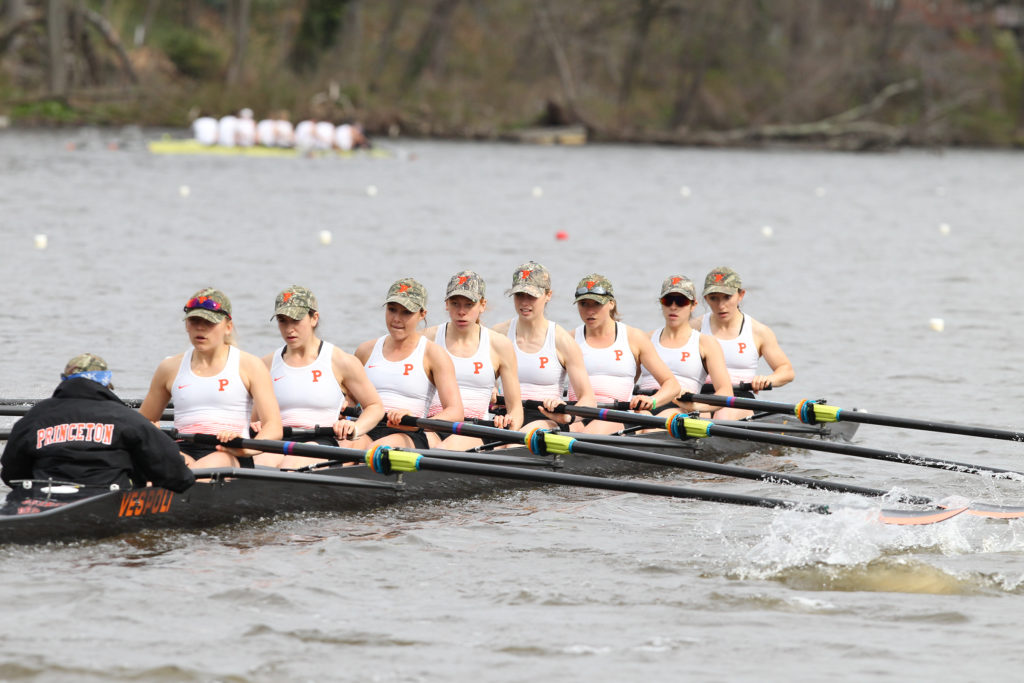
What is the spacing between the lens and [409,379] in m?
8.60

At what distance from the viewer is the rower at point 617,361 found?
31.6ft

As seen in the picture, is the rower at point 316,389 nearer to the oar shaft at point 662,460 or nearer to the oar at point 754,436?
the oar shaft at point 662,460

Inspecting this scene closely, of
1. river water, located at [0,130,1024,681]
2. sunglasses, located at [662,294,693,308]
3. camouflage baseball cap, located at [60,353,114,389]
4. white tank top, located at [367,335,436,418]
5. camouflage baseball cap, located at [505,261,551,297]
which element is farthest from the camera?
sunglasses, located at [662,294,693,308]

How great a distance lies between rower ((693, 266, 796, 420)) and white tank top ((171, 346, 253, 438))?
384 centimetres

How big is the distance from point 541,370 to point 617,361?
0.61 metres

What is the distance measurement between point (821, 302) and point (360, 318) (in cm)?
599

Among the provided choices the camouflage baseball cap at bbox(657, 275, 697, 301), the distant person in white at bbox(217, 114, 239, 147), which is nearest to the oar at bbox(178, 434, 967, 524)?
the camouflage baseball cap at bbox(657, 275, 697, 301)

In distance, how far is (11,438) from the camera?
695 centimetres

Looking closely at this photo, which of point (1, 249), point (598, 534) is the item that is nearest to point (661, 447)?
A: point (598, 534)

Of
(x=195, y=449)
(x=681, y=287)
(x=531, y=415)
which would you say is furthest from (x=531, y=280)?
(x=195, y=449)

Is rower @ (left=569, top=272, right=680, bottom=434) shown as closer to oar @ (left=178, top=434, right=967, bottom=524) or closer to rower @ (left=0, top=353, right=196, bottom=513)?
oar @ (left=178, top=434, right=967, bottom=524)

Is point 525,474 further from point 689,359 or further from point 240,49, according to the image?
point 240,49

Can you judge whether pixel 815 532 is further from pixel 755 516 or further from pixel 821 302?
pixel 821 302

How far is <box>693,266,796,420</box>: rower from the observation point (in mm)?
10156
